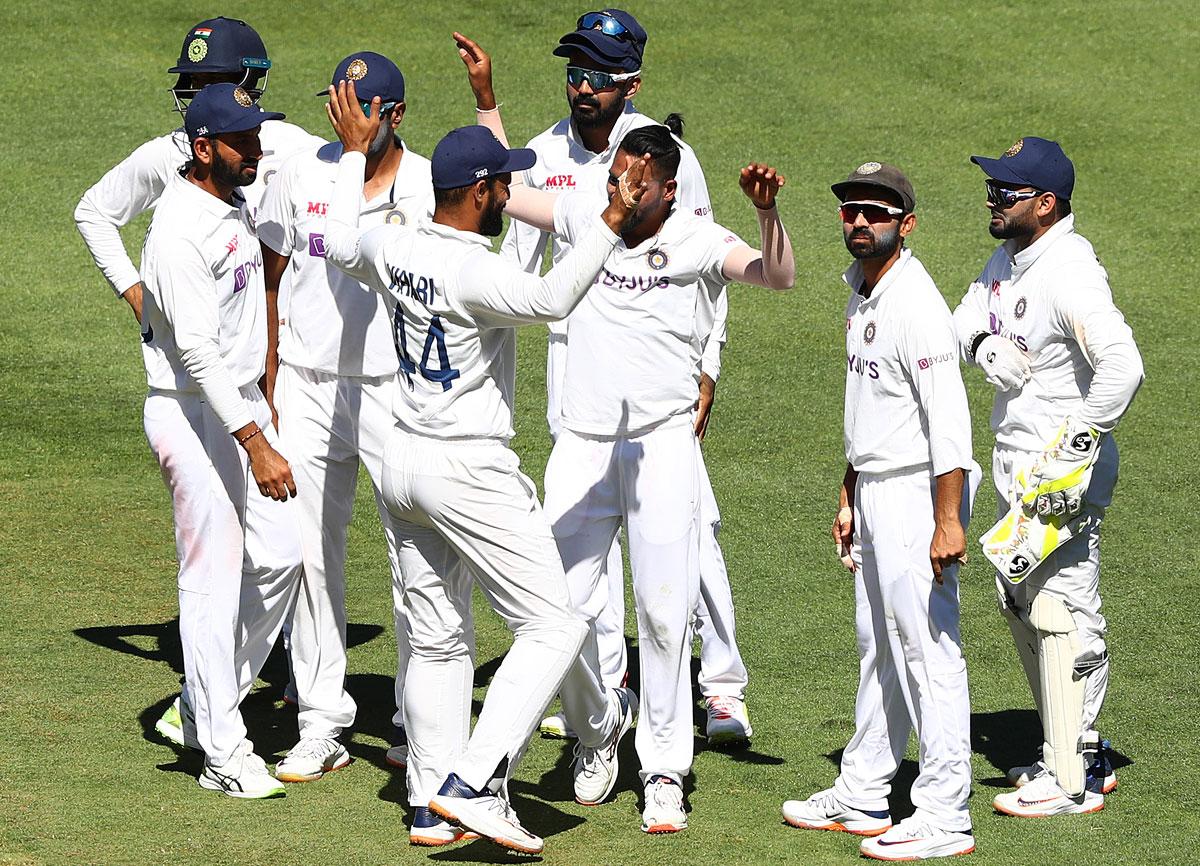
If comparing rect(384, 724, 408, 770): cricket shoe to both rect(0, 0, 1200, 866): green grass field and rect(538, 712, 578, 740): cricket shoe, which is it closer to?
rect(0, 0, 1200, 866): green grass field

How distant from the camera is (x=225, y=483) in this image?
6.59 meters

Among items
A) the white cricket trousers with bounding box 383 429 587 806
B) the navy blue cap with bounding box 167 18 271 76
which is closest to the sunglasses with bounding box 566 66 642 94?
the navy blue cap with bounding box 167 18 271 76

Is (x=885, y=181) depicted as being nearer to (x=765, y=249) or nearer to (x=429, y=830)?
(x=765, y=249)

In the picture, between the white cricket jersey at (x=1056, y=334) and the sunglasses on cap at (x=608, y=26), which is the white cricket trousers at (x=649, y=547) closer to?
the white cricket jersey at (x=1056, y=334)

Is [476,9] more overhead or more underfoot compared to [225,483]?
Answer: more overhead

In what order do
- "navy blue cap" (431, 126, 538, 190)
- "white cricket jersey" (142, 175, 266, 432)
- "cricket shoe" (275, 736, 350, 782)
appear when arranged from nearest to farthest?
"navy blue cap" (431, 126, 538, 190), "white cricket jersey" (142, 175, 266, 432), "cricket shoe" (275, 736, 350, 782)

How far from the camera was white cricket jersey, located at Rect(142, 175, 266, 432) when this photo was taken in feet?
20.6

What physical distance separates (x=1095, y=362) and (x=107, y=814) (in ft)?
13.0

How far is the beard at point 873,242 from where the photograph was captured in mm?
6070

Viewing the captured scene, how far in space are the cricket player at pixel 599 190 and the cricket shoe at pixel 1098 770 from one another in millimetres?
1408

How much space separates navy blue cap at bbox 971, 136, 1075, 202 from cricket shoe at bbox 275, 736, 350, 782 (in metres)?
3.43

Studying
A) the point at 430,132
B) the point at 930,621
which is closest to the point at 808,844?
the point at 930,621

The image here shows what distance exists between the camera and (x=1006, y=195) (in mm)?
6688

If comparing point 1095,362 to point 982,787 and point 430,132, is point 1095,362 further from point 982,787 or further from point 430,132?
point 430,132
